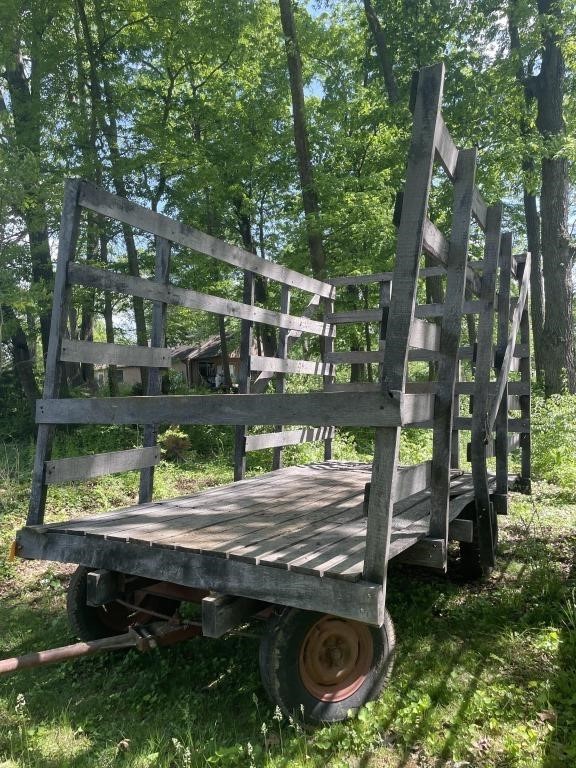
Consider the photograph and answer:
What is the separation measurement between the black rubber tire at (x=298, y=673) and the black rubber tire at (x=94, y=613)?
3.77 feet

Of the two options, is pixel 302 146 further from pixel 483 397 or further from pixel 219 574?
pixel 219 574

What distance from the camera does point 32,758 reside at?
8.20ft

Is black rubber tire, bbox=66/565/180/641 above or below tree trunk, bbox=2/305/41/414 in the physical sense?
below

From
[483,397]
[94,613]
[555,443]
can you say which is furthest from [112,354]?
[555,443]

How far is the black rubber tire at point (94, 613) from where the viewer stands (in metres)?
3.40

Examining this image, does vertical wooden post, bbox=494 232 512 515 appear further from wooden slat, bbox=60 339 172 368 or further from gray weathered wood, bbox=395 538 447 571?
wooden slat, bbox=60 339 172 368

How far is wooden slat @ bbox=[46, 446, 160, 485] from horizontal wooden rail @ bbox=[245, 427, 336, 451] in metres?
1.28

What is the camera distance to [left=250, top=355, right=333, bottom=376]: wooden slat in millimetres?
5289

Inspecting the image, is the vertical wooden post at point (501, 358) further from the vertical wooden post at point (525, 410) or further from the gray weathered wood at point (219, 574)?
the gray weathered wood at point (219, 574)

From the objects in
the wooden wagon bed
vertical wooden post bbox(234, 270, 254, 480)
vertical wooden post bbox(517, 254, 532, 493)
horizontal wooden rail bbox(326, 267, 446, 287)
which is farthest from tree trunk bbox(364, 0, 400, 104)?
vertical wooden post bbox(234, 270, 254, 480)

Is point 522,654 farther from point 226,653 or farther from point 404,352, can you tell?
point 404,352

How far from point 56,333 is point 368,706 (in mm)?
2717

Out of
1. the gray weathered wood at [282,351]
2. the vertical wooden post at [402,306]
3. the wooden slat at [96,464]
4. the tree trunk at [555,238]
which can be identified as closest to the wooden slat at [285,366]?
the gray weathered wood at [282,351]

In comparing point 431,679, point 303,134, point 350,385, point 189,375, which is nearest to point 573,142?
point 303,134
